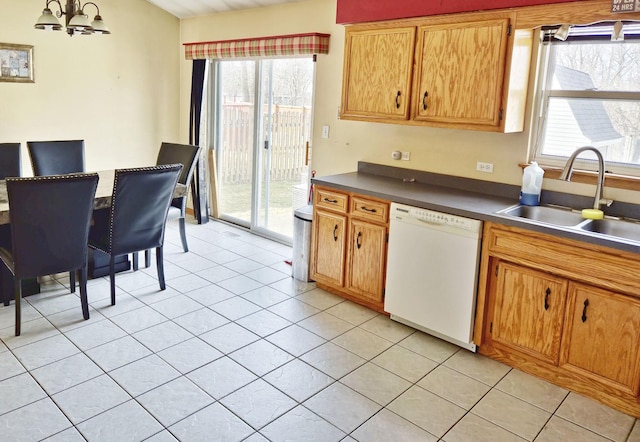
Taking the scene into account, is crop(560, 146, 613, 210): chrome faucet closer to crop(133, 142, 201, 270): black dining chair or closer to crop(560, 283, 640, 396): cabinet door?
crop(560, 283, 640, 396): cabinet door

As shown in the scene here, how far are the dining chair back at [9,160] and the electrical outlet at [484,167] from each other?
3542 millimetres

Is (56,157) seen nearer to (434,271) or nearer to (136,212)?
(136,212)

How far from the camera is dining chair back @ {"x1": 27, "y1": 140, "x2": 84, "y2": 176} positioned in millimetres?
4309

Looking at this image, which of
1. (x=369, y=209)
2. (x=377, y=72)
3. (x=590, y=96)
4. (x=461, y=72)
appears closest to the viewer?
(x=590, y=96)

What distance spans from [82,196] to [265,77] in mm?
2517

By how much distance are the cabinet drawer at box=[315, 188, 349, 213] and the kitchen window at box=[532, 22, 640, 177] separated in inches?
50.0

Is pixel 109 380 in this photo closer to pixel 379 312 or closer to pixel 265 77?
pixel 379 312

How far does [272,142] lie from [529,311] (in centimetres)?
308

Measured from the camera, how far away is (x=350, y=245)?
12.0ft

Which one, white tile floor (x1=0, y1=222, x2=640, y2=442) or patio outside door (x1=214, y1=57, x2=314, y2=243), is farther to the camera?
patio outside door (x1=214, y1=57, x2=314, y2=243)

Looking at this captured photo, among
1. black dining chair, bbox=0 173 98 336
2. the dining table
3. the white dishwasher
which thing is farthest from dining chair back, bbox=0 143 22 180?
the white dishwasher

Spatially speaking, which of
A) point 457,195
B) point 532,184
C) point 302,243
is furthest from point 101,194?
point 532,184

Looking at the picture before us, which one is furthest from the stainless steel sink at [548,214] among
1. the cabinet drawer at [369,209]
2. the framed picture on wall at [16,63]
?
the framed picture on wall at [16,63]

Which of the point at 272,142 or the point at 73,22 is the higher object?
the point at 73,22
